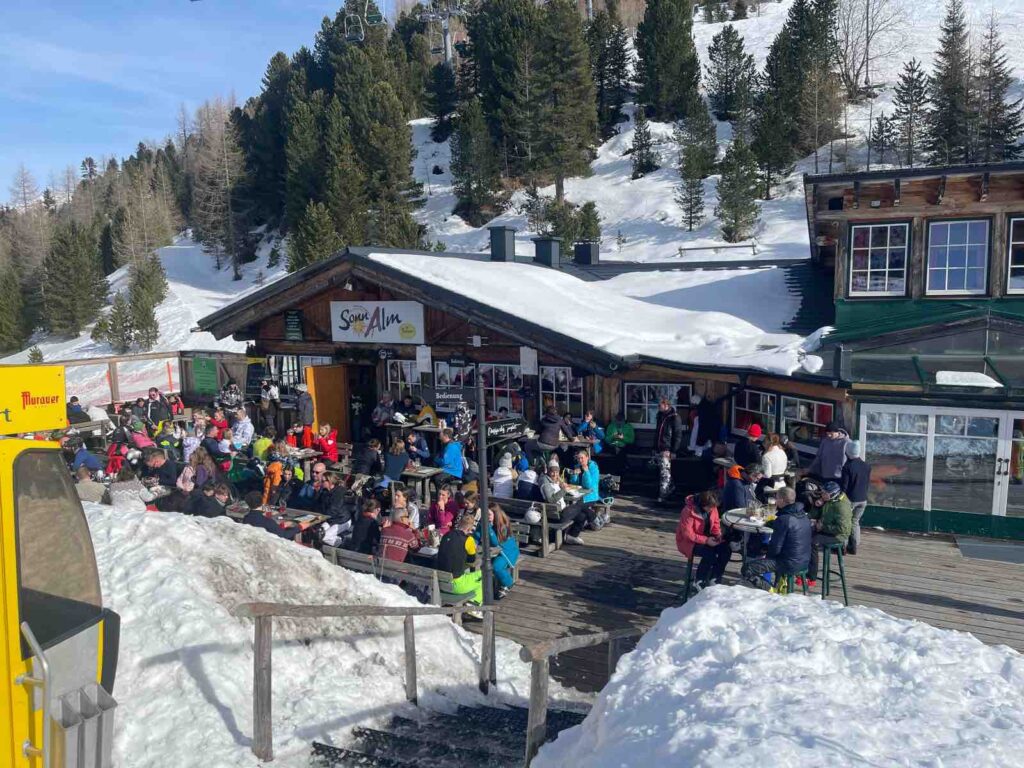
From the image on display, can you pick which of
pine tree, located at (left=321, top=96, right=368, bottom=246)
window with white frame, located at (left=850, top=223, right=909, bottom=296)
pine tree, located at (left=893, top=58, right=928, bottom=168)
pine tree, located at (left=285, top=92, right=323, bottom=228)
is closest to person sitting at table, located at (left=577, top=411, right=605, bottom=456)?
window with white frame, located at (left=850, top=223, right=909, bottom=296)

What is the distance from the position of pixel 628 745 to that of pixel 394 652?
122 inches

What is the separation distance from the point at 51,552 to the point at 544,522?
7030 millimetres

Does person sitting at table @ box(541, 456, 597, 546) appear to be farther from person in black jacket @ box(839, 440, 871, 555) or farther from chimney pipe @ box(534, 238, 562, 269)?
chimney pipe @ box(534, 238, 562, 269)

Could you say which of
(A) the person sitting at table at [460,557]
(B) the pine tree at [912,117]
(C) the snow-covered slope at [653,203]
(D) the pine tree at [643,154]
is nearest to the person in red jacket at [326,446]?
(A) the person sitting at table at [460,557]

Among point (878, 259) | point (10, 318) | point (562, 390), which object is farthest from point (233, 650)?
point (10, 318)

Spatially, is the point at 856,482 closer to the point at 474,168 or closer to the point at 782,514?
the point at 782,514

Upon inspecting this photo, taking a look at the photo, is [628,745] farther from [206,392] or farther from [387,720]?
[206,392]

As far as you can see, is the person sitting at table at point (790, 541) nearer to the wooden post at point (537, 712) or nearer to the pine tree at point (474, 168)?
the wooden post at point (537, 712)

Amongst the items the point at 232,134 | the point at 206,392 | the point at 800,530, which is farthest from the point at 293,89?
the point at 800,530

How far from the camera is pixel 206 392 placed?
2062 centimetres

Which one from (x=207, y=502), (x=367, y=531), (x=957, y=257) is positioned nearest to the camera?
(x=367, y=531)

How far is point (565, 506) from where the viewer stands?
1059 cm

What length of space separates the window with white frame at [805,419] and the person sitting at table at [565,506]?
11.9ft

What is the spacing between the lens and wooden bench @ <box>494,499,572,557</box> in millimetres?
Answer: 10203
